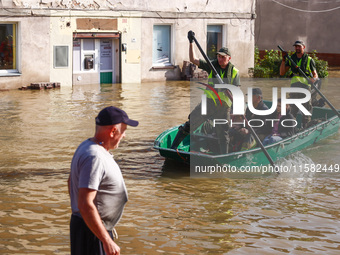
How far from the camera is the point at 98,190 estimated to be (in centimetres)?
508

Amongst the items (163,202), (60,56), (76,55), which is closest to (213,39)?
(76,55)

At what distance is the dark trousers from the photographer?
5172 millimetres

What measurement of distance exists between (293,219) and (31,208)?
384 centimetres

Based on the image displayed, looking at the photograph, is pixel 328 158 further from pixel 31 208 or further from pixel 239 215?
pixel 31 208

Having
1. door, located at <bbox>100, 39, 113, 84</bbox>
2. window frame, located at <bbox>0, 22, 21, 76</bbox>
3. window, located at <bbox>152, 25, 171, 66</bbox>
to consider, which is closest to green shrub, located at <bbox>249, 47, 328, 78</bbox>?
window, located at <bbox>152, 25, 171, 66</bbox>

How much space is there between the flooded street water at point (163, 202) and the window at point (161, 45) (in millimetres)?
10942

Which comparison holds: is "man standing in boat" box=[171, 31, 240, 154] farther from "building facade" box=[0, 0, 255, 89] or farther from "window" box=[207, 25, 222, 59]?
"window" box=[207, 25, 222, 59]

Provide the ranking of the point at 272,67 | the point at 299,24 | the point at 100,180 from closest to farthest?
the point at 100,180, the point at 272,67, the point at 299,24

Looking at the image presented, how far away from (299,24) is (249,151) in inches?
975

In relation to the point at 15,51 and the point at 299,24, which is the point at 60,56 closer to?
the point at 15,51

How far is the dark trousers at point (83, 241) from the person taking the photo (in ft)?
17.0

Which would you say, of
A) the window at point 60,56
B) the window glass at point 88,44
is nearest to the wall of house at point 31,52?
the window at point 60,56

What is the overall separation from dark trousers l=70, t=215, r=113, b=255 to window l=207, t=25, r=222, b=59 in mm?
24066

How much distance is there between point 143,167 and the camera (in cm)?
1235
